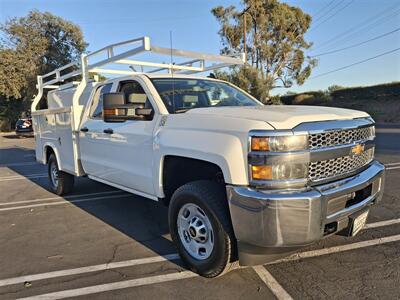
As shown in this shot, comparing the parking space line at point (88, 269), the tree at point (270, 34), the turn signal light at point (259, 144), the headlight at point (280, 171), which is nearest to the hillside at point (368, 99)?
the tree at point (270, 34)

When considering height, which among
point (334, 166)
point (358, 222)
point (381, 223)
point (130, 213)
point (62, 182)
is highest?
point (334, 166)

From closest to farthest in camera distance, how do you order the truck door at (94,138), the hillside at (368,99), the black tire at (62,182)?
1. the truck door at (94,138)
2. the black tire at (62,182)
3. the hillside at (368,99)

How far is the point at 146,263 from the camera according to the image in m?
→ 3.70

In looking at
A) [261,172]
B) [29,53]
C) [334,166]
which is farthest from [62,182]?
[29,53]

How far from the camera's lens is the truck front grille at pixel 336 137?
2.83 meters

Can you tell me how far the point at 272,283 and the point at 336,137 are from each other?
1409mm

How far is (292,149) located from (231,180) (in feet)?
1.78

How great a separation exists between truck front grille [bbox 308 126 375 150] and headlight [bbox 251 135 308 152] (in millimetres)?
128

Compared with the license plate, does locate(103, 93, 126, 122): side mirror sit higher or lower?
higher

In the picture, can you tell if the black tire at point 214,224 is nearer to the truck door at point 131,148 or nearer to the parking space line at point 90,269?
the parking space line at point 90,269

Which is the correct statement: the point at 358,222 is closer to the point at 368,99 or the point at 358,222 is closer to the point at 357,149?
the point at 357,149

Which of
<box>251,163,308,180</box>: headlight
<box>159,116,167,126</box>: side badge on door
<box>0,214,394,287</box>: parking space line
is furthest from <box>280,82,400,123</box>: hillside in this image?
<box>251,163,308,180</box>: headlight

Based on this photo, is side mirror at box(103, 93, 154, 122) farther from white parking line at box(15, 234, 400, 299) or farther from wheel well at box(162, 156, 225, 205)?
white parking line at box(15, 234, 400, 299)

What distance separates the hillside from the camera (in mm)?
28547
